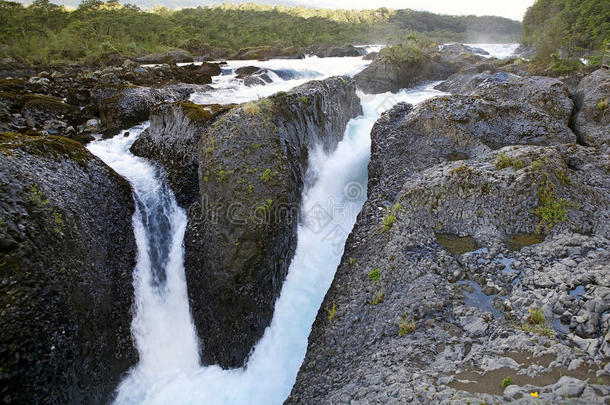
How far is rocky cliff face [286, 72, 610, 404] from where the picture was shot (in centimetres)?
482

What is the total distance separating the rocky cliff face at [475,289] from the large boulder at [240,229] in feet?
6.43

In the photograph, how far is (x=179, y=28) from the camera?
6481 centimetres

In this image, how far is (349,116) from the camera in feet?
62.3

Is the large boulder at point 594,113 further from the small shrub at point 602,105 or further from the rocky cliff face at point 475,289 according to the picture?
the rocky cliff face at point 475,289

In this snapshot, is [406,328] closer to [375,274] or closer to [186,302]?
[375,274]

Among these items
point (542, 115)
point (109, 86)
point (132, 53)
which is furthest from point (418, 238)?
point (132, 53)

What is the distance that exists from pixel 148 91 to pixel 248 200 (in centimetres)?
1207

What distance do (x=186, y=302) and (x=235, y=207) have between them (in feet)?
11.4

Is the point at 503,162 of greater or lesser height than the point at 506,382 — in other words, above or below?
above

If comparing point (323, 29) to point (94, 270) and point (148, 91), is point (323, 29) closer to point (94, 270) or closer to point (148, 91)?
point (148, 91)

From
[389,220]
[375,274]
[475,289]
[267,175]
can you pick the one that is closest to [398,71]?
[389,220]

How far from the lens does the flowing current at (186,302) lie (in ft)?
28.0

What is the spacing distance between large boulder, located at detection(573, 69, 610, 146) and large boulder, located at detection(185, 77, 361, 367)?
11773 millimetres

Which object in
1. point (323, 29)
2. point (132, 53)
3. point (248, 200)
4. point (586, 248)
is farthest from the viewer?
point (323, 29)
